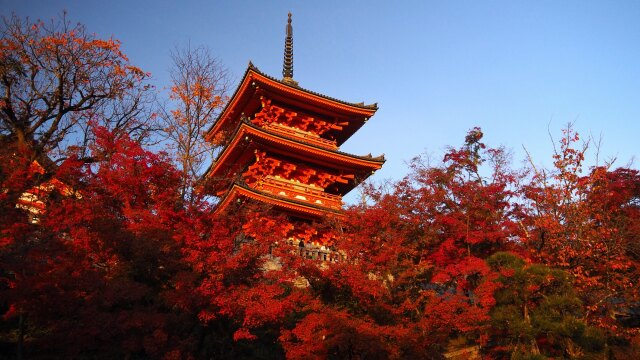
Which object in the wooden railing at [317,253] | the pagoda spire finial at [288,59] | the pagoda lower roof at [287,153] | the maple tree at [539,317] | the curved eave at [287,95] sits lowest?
the maple tree at [539,317]

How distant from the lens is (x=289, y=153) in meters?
19.3

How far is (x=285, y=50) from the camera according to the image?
26641mm

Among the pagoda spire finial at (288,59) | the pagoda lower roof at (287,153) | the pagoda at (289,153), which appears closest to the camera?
the pagoda at (289,153)

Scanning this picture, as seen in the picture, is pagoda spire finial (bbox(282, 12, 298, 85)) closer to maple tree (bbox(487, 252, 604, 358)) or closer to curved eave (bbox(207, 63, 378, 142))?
curved eave (bbox(207, 63, 378, 142))

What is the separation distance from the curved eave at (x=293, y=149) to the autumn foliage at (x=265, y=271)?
2069 mm

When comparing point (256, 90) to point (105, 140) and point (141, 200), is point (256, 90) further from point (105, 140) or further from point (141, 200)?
point (141, 200)

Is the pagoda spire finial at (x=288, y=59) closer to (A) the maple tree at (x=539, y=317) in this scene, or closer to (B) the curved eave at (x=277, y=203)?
(B) the curved eave at (x=277, y=203)

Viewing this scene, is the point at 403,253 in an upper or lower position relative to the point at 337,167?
lower

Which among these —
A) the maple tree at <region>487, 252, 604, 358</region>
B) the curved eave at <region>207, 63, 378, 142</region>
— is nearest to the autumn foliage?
the maple tree at <region>487, 252, 604, 358</region>

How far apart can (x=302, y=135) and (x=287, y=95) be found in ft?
6.27

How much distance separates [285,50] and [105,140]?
1447cm

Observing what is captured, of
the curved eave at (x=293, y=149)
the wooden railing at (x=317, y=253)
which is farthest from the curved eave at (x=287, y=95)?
the wooden railing at (x=317, y=253)

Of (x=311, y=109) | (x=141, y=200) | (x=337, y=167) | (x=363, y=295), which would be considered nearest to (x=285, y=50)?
(x=311, y=109)

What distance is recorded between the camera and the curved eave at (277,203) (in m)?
16.7
